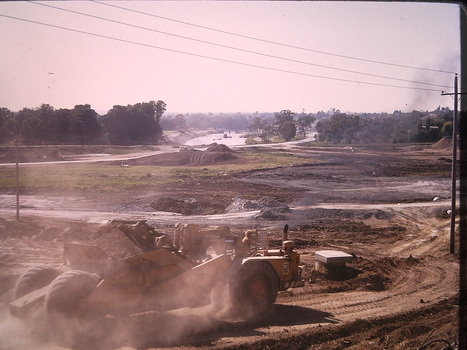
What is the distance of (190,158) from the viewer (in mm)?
62188

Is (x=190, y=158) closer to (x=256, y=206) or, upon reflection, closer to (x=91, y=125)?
(x=91, y=125)

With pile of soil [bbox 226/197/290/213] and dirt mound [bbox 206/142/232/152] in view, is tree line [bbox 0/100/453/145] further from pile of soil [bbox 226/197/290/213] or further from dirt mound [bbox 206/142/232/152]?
pile of soil [bbox 226/197/290/213]

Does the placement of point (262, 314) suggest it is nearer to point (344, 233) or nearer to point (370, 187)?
point (344, 233)

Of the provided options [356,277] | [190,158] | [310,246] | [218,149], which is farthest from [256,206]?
[218,149]

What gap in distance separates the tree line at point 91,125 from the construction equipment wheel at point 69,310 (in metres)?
41.9

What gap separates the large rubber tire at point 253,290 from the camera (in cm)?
1154

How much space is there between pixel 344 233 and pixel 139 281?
17359mm

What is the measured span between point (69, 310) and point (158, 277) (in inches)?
82.8

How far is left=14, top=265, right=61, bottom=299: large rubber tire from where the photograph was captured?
35.8 feet

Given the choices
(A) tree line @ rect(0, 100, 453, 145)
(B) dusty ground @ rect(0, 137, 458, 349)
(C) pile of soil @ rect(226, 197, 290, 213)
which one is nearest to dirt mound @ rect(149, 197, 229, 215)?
(B) dusty ground @ rect(0, 137, 458, 349)

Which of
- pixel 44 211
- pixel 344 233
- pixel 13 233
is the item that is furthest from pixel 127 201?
pixel 344 233

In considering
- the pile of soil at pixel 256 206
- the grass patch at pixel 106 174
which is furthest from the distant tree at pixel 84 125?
the pile of soil at pixel 256 206

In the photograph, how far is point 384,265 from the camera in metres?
18.1

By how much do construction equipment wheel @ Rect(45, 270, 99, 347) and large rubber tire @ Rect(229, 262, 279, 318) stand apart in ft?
11.7
